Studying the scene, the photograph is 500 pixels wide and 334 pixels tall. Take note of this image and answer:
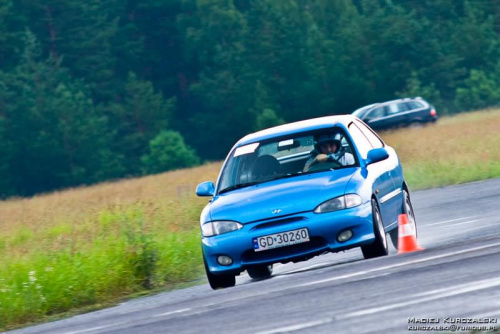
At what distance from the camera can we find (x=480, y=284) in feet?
25.8

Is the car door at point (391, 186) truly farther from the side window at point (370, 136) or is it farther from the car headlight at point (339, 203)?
the car headlight at point (339, 203)

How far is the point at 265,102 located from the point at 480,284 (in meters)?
85.0

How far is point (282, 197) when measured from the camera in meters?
11.2

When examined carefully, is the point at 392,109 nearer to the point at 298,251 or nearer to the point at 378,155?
the point at 378,155

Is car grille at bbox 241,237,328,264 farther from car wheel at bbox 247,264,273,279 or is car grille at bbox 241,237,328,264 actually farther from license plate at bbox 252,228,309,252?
car wheel at bbox 247,264,273,279

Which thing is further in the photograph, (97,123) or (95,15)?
(95,15)

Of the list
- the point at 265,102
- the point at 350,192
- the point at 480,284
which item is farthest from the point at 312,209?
the point at 265,102

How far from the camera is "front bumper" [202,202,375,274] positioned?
11047 mm

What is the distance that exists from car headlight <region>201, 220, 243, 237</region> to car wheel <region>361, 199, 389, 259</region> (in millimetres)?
1191

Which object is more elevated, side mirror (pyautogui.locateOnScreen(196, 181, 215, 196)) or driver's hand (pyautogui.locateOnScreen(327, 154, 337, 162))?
driver's hand (pyautogui.locateOnScreen(327, 154, 337, 162))

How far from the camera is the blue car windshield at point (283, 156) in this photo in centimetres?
1212

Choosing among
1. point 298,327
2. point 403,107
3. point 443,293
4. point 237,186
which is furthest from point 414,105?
point 298,327

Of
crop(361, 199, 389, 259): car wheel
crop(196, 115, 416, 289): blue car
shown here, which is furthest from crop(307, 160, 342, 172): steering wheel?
crop(361, 199, 389, 259): car wheel

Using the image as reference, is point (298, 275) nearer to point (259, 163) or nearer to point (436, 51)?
point (259, 163)
